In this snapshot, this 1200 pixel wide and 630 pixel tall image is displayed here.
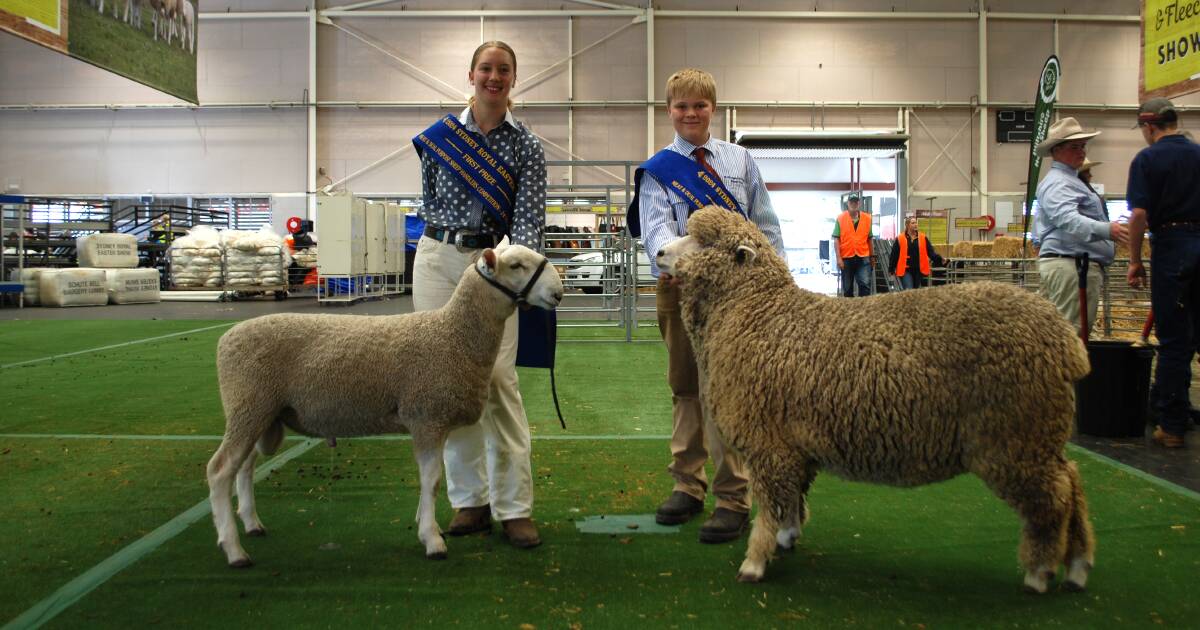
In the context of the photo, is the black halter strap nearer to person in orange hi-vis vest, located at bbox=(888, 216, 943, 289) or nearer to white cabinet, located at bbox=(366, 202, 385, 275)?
person in orange hi-vis vest, located at bbox=(888, 216, 943, 289)

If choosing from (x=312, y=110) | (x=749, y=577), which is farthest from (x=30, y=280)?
(x=749, y=577)

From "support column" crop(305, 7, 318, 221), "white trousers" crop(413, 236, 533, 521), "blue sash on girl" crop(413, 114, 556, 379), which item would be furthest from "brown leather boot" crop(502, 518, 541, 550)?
"support column" crop(305, 7, 318, 221)

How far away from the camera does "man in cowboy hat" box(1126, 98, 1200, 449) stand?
4414mm

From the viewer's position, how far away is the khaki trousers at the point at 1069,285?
16.3 feet

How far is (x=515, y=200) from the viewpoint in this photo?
10.8ft

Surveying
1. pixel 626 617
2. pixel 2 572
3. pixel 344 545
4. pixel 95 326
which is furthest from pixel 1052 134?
pixel 95 326

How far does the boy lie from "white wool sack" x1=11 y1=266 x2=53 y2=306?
49.3 ft

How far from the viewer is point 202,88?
68.8 ft

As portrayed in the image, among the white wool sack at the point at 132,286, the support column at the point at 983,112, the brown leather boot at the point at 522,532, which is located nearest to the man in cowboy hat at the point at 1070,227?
the brown leather boot at the point at 522,532

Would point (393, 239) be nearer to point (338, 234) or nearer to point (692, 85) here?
point (338, 234)

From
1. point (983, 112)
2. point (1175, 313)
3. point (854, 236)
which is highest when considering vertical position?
point (983, 112)

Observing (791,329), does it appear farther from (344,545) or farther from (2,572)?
(2,572)

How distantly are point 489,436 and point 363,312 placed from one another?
10471 mm

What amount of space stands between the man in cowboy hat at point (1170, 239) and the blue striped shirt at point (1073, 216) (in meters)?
0.26
